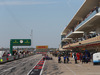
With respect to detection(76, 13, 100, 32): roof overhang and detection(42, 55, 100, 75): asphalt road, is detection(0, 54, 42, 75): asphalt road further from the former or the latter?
detection(76, 13, 100, 32): roof overhang

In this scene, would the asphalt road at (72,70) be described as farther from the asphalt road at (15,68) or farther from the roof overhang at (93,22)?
the roof overhang at (93,22)

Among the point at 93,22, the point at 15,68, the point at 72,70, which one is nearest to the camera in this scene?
the point at 72,70

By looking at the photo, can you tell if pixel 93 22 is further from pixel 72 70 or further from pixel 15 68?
pixel 15 68

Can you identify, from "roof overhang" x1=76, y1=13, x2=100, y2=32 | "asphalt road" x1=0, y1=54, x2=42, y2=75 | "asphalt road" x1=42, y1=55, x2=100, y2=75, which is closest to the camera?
"asphalt road" x1=42, y1=55, x2=100, y2=75

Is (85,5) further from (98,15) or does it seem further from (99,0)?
(98,15)

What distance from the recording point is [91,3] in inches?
1296

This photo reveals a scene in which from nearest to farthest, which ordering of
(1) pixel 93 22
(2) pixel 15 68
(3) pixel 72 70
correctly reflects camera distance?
(3) pixel 72 70 < (2) pixel 15 68 < (1) pixel 93 22

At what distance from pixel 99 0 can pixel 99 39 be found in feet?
36.9

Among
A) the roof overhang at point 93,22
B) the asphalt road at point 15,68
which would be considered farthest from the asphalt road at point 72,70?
the roof overhang at point 93,22

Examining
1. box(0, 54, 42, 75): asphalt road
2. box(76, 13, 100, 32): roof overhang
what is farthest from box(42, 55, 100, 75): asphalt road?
box(76, 13, 100, 32): roof overhang

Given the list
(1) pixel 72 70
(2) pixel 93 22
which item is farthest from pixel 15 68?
(2) pixel 93 22

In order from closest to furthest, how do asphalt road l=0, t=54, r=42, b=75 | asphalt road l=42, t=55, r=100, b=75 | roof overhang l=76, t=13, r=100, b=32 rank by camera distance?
asphalt road l=42, t=55, r=100, b=75 < asphalt road l=0, t=54, r=42, b=75 < roof overhang l=76, t=13, r=100, b=32

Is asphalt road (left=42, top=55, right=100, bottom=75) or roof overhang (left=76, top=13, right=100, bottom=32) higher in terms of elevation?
roof overhang (left=76, top=13, right=100, bottom=32)

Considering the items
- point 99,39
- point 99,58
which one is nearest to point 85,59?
point 99,39
